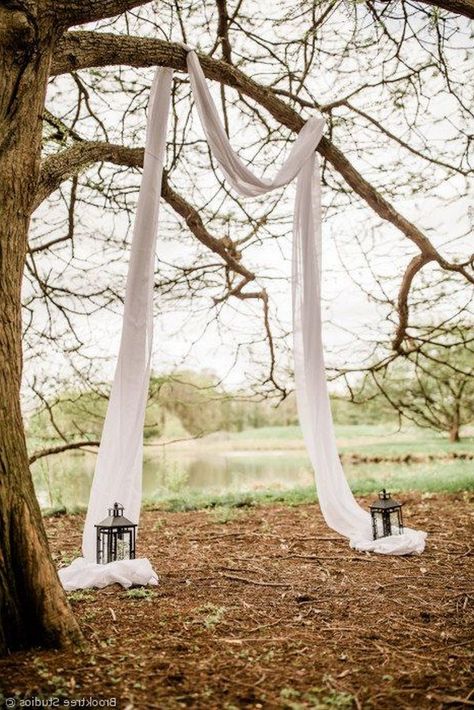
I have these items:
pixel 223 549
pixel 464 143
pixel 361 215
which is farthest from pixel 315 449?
pixel 464 143

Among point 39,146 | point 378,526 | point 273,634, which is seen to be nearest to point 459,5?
point 39,146

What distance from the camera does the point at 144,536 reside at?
4.70m

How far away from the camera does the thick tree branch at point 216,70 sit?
273 cm

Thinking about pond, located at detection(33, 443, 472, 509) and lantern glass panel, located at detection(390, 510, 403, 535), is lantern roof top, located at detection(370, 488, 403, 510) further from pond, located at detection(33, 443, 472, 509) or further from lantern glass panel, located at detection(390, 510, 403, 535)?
pond, located at detection(33, 443, 472, 509)

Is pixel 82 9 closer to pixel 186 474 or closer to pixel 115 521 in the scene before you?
pixel 115 521

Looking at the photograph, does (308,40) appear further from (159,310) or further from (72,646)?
(72,646)

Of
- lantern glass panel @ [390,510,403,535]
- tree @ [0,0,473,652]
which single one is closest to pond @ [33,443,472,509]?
lantern glass panel @ [390,510,403,535]

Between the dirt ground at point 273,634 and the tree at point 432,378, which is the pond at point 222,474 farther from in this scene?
the dirt ground at point 273,634

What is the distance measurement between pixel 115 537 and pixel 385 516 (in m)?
1.86

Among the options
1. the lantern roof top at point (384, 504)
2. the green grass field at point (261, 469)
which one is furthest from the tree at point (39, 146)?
the green grass field at point (261, 469)

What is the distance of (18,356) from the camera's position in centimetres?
229

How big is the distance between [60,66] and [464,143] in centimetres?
297

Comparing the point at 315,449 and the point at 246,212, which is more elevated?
the point at 246,212

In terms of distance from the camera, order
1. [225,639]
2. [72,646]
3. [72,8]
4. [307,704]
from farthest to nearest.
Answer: [72,8], [225,639], [72,646], [307,704]
